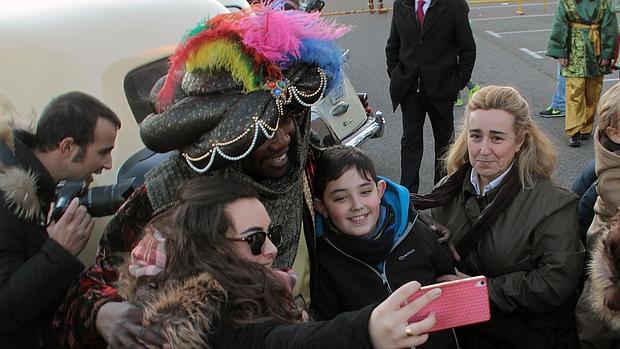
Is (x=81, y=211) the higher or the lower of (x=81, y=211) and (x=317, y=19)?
the lower

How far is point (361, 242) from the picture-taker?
78.7 inches

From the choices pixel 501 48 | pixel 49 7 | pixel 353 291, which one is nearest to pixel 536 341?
pixel 353 291

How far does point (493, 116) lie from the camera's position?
2285 mm

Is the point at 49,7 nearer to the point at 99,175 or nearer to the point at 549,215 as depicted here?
the point at 99,175

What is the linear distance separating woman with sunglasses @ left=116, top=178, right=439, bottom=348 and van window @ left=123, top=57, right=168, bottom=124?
0.96 m

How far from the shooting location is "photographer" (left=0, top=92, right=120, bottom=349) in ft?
5.85

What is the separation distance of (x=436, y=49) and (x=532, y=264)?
3088 mm

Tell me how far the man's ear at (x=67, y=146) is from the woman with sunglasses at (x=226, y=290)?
56 centimetres

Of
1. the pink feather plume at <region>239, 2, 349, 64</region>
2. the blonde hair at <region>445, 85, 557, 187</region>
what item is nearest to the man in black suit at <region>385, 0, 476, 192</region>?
the blonde hair at <region>445, 85, 557, 187</region>

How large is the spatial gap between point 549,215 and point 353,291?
2.29 feet

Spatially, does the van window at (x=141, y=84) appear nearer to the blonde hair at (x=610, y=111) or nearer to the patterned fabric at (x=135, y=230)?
the patterned fabric at (x=135, y=230)

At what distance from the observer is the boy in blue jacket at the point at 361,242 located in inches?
80.2

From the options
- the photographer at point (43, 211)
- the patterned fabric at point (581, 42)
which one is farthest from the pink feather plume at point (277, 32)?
the patterned fabric at point (581, 42)

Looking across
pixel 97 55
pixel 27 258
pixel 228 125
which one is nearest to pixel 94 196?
pixel 27 258
